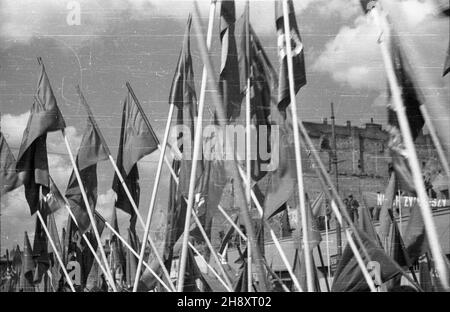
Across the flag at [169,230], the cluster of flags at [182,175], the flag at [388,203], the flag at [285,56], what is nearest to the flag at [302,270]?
the cluster of flags at [182,175]

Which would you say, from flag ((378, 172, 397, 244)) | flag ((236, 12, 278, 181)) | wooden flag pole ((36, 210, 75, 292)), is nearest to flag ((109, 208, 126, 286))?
wooden flag pole ((36, 210, 75, 292))

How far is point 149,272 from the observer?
3.66 metres

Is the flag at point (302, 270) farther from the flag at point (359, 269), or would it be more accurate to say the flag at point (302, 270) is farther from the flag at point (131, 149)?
the flag at point (131, 149)

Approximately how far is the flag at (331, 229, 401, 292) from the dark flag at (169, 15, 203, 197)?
984 mm

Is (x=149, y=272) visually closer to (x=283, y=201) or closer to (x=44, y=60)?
(x=283, y=201)

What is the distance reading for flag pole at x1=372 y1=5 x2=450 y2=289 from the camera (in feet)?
11.3

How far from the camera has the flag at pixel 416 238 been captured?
3477 millimetres

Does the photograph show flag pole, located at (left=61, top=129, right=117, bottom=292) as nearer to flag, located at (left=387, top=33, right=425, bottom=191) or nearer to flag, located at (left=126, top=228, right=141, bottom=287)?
flag, located at (left=126, top=228, right=141, bottom=287)

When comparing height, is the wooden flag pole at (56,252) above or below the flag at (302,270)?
above

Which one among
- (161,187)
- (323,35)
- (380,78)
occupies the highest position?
(323,35)

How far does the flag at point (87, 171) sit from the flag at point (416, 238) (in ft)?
6.01

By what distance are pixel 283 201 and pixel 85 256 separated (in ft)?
4.16
